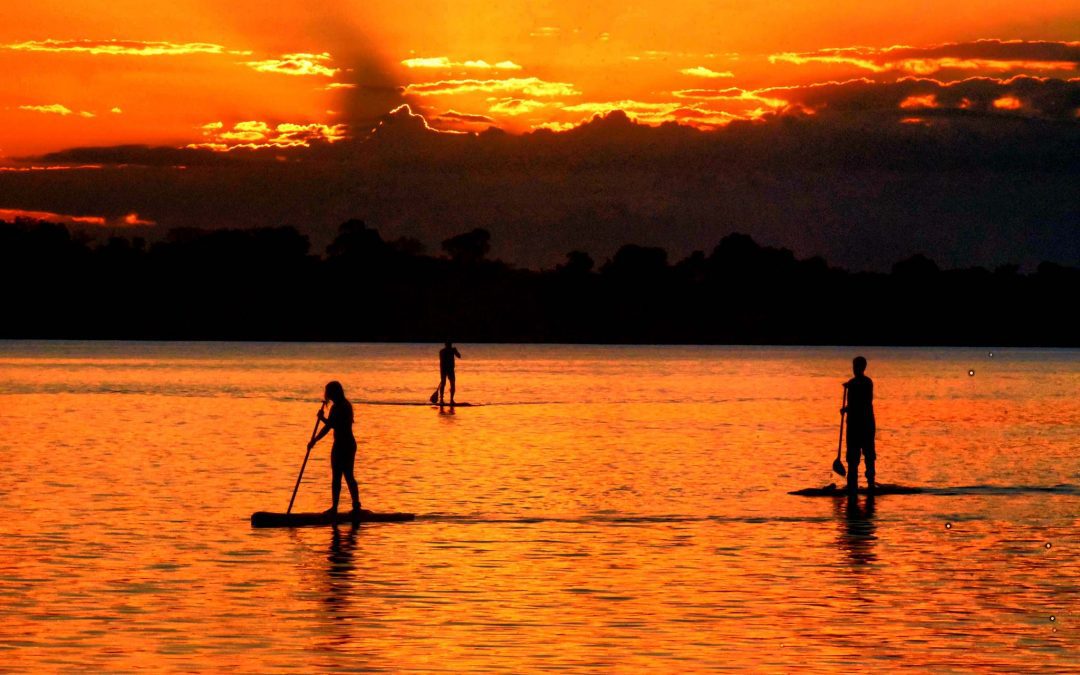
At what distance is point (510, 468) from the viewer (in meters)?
34.9

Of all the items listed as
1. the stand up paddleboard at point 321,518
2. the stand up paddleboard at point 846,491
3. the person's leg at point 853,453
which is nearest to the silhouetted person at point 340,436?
the stand up paddleboard at point 321,518

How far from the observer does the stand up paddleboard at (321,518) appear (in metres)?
23.8

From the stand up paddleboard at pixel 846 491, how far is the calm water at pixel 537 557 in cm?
34

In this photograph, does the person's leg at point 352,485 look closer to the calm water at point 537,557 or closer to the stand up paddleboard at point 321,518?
the stand up paddleboard at point 321,518

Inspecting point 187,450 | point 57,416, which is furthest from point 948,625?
point 57,416

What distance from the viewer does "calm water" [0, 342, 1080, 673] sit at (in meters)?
15.2

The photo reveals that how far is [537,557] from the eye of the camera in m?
21.0

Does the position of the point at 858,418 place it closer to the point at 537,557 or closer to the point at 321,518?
the point at 537,557

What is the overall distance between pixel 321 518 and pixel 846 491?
372 inches

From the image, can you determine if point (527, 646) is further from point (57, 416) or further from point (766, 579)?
point (57, 416)

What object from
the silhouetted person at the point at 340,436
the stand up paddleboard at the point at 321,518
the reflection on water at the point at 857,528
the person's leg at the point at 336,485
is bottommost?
the reflection on water at the point at 857,528

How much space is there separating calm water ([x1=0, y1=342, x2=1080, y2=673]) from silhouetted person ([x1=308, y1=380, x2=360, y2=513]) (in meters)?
0.73

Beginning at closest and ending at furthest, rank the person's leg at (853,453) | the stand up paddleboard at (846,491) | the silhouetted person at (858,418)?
1. the silhouetted person at (858,418)
2. the person's leg at (853,453)
3. the stand up paddleboard at (846,491)

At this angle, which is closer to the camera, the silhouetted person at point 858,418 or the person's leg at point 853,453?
the silhouetted person at point 858,418
